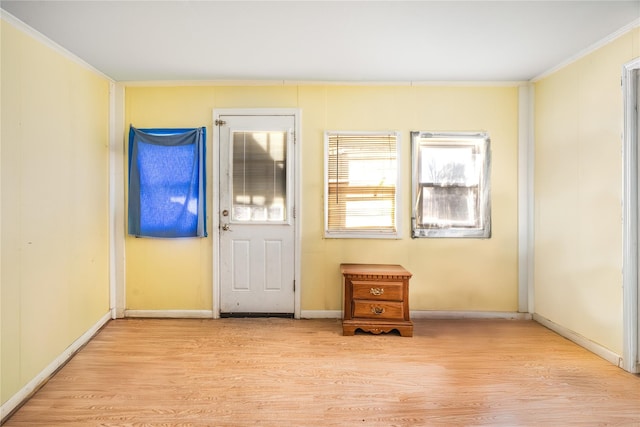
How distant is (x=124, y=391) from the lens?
90.5 inches

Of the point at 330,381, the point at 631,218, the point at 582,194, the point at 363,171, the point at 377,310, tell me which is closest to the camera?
the point at 330,381

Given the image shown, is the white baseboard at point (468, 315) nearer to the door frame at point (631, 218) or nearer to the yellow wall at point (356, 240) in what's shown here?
the yellow wall at point (356, 240)

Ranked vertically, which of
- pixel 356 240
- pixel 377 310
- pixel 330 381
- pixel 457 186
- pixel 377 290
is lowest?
pixel 330 381

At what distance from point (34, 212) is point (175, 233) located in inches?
52.7

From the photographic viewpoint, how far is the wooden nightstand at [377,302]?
10.7 feet

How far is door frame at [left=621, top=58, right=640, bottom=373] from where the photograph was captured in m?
2.53

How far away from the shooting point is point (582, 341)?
9.85 ft

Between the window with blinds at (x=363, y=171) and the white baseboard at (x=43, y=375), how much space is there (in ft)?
8.20

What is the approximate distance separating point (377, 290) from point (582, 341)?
1.86 m

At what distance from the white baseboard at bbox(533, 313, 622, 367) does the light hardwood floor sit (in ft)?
0.20

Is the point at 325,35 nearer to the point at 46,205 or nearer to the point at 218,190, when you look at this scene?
the point at 218,190

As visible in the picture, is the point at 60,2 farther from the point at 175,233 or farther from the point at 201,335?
the point at 201,335

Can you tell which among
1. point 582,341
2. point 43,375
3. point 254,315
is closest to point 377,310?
point 254,315

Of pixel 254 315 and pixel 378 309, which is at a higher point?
pixel 378 309
